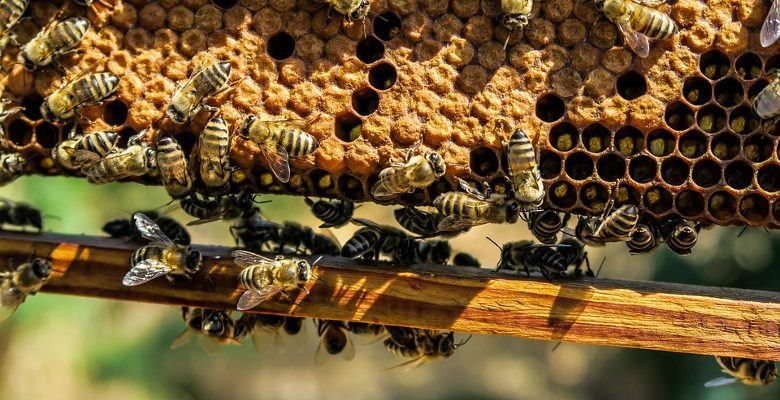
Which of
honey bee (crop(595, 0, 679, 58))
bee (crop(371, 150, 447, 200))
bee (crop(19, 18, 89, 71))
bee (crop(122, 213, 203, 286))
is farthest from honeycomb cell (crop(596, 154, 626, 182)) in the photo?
bee (crop(19, 18, 89, 71))

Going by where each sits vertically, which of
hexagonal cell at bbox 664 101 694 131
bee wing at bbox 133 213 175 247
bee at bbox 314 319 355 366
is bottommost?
bee at bbox 314 319 355 366

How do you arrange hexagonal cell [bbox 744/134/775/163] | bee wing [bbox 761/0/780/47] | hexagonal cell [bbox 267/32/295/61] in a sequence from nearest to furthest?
bee wing [bbox 761/0/780/47], hexagonal cell [bbox 744/134/775/163], hexagonal cell [bbox 267/32/295/61]

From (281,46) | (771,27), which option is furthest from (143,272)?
(771,27)

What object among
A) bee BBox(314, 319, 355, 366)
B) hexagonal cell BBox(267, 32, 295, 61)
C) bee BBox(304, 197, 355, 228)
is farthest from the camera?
bee BBox(314, 319, 355, 366)

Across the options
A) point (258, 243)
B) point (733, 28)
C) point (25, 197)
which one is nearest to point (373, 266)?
point (258, 243)

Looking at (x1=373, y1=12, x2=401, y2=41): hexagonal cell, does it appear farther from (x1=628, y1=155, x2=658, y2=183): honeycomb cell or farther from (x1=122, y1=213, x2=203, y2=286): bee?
(x1=122, y1=213, x2=203, y2=286): bee

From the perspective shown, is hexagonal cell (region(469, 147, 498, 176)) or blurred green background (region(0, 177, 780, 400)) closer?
hexagonal cell (region(469, 147, 498, 176))

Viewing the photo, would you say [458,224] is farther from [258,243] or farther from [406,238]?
[258,243]

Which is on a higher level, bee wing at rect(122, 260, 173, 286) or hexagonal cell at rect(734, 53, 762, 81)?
hexagonal cell at rect(734, 53, 762, 81)
